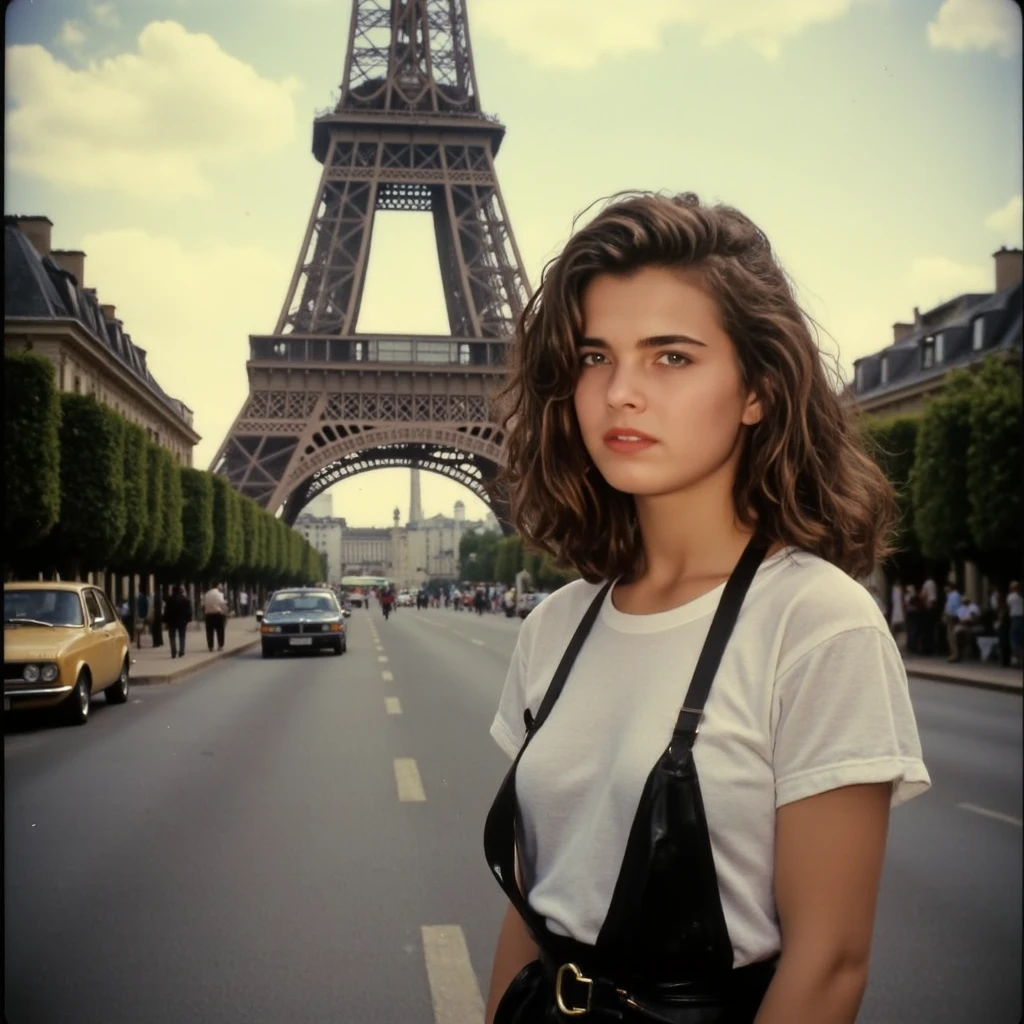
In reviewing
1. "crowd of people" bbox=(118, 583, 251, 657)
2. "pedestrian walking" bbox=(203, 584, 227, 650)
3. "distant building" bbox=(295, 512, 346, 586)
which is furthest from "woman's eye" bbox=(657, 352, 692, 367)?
"distant building" bbox=(295, 512, 346, 586)

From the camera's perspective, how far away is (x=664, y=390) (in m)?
1.81

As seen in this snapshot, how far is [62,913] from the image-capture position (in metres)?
5.83

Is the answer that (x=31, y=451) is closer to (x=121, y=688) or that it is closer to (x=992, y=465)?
(x=121, y=688)

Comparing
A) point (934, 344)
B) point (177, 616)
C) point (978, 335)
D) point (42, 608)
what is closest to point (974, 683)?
point (177, 616)

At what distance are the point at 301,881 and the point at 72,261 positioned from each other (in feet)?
16.1

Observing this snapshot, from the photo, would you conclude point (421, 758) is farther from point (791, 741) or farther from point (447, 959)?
point (791, 741)

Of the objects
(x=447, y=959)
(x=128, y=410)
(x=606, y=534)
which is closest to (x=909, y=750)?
(x=606, y=534)

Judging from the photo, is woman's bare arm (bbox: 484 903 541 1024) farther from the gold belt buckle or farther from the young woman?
the gold belt buckle

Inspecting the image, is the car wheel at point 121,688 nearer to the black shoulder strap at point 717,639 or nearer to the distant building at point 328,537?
the black shoulder strap at point 717,639

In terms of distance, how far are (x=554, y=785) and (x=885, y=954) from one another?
4.09 m

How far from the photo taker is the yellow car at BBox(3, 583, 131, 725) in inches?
106

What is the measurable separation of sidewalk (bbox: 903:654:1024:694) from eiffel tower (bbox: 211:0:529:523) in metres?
31.1

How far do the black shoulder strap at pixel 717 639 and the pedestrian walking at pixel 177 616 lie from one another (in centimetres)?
289

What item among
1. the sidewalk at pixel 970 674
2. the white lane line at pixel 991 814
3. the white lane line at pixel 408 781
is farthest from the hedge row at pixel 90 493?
the sidewalk at pixel 970 674
